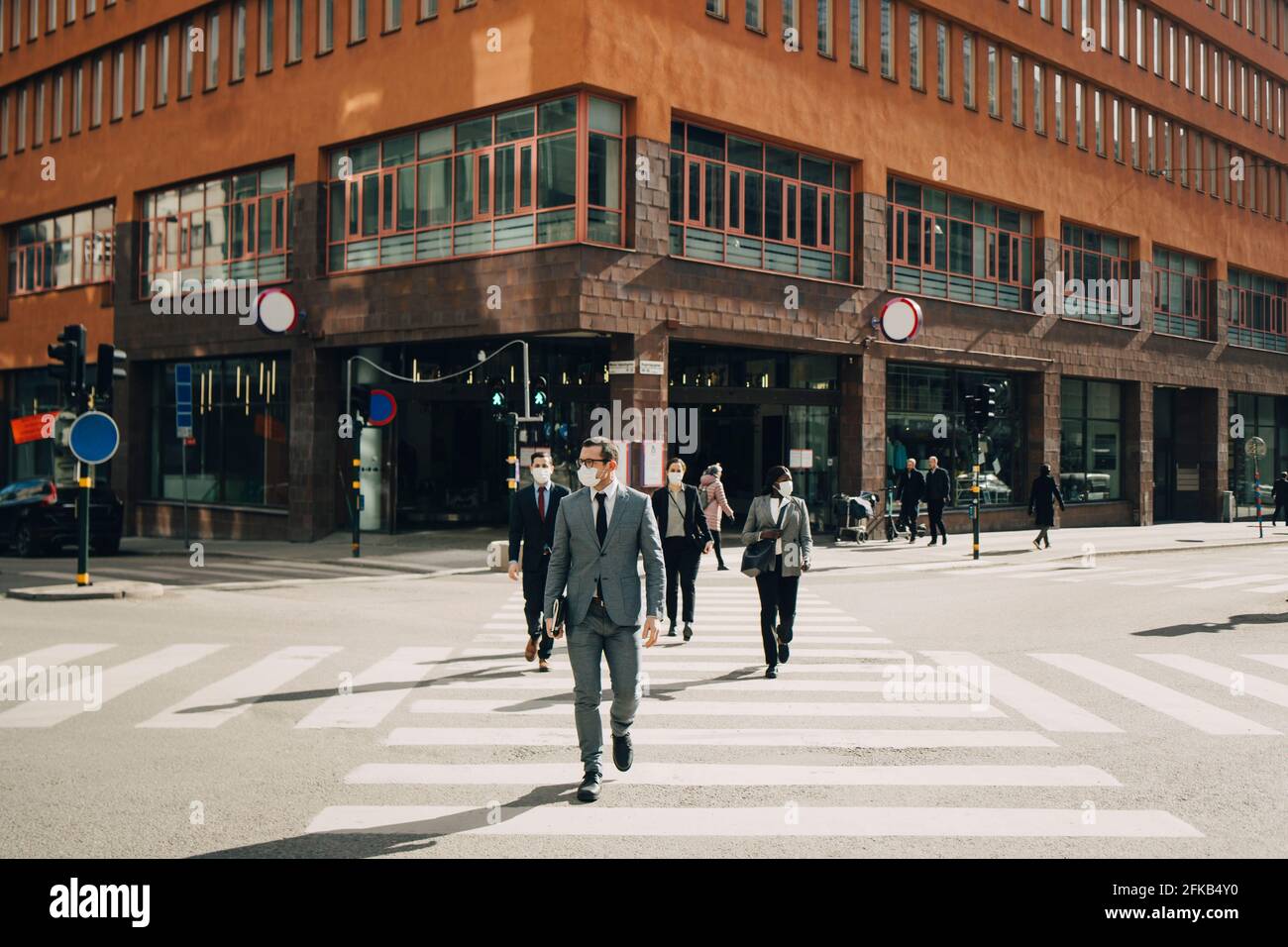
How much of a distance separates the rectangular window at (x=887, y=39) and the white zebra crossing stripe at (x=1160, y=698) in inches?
888

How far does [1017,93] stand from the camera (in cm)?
3531

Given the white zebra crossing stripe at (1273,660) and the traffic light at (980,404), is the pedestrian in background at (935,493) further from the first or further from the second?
the white zebra crossing stripe at (1273,660)

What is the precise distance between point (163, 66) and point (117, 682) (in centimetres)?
2830

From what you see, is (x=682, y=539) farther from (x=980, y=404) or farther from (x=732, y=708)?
(x=980, y=404)

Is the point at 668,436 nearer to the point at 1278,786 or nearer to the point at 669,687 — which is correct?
the point at 669,687

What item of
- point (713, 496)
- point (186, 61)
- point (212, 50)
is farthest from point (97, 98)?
point (713, 496)

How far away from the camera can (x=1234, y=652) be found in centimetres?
1250

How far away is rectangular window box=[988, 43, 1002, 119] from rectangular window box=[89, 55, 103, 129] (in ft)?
82.9

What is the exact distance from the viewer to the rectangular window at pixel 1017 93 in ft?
115

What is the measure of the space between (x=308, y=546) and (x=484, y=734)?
2076cm

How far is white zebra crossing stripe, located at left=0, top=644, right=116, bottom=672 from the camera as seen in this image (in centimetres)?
1132

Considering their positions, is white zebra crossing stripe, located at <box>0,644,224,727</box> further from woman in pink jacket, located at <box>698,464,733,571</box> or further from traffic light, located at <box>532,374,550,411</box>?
traffic light, located at <box>532,374,550,411</box>

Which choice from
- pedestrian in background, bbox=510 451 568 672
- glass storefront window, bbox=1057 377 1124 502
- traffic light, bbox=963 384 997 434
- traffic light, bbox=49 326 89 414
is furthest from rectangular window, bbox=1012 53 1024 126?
pedestrian in background, bbox=510 451 568 672

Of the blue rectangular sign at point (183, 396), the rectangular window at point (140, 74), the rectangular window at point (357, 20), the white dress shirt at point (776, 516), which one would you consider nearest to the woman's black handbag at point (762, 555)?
the white dress shirt at point (776, 516)
